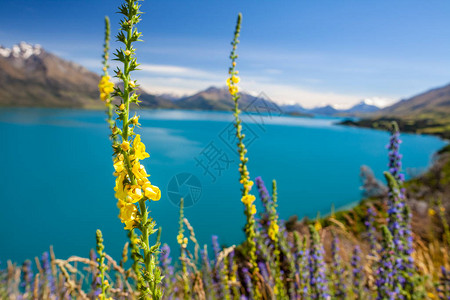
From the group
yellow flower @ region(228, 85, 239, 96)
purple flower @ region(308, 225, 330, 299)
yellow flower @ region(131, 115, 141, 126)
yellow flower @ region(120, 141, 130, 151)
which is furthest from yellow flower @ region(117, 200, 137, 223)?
purple flower @ region(308, 225, 330, 299)

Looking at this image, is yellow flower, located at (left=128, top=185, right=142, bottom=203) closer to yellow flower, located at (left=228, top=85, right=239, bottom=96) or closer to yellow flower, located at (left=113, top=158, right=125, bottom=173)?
yellow flower, located at (left=113, top=158, right=125, bottom=173)

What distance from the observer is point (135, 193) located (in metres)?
1.09

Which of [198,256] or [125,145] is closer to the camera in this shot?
[125,145]

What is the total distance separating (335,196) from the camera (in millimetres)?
24547

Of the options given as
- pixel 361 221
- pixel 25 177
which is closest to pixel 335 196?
pixel 361 221

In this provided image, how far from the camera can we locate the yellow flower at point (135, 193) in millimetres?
1078

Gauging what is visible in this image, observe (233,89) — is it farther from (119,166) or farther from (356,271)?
(356,271)

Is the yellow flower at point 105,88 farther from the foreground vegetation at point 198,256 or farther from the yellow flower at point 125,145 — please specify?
the yellow flower at point 125,145

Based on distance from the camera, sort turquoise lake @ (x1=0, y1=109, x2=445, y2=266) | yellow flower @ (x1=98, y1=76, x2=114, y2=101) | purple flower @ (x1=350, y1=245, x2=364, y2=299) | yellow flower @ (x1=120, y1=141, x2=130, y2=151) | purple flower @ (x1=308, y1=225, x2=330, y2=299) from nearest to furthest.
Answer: yellow flower @ (x1=120, y1=141, x2=130, y2=151), purple flower @ (x1=308, y1=225, x2=330, y2=299), yellow flower @ (x1=98, y1=76, x2=114, y2=101), purple flower @ (x1=350, y1=245, x2=364, y2=299), turquoise lake @ (x1=0, y1=109, x2=445, y2=266)

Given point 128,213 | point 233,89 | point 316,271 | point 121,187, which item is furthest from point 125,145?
point 316,271

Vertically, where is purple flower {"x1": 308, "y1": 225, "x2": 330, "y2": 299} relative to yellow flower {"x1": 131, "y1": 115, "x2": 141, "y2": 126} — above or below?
below

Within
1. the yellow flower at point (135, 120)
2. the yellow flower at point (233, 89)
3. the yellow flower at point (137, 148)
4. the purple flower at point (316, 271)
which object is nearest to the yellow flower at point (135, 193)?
the yellow flower at point (137, 148)

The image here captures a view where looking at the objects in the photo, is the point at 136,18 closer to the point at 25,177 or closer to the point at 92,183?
the point at 92,183

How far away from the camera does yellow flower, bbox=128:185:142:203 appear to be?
108 cm
